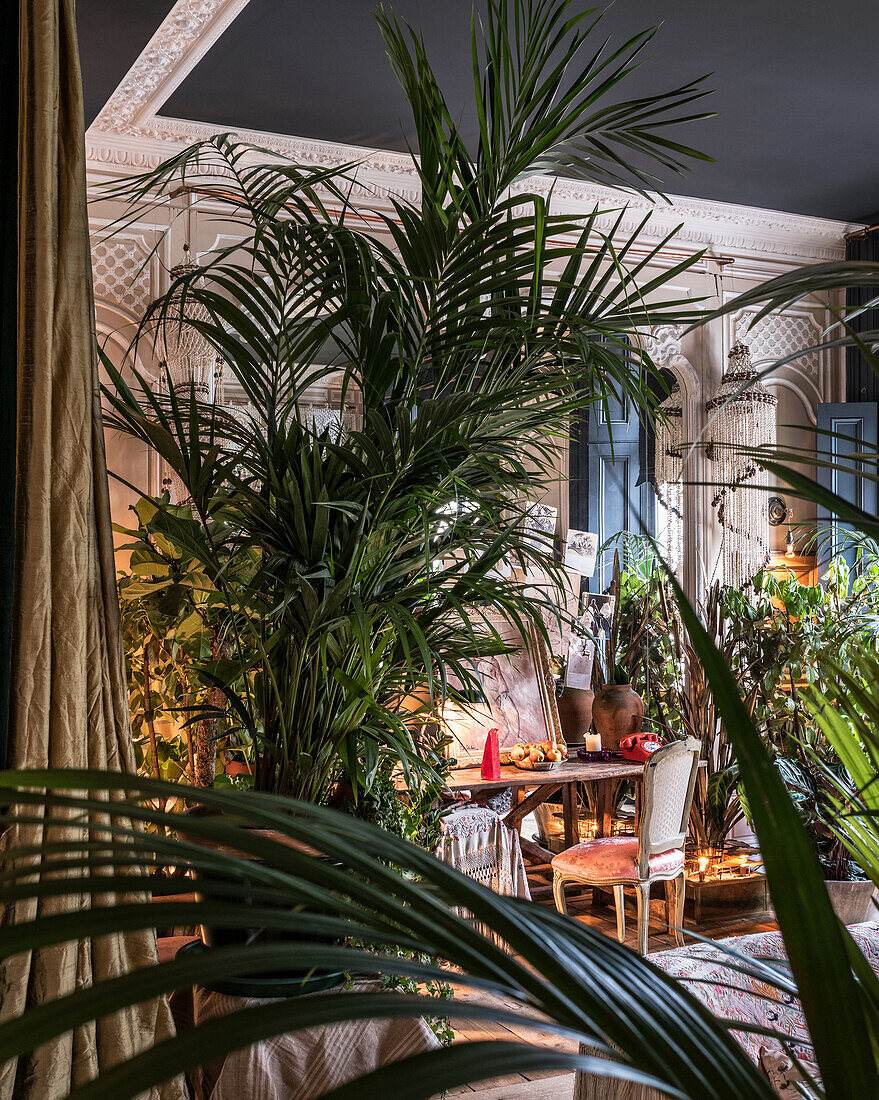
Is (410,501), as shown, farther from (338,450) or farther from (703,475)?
(703,475)

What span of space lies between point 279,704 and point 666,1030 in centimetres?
162

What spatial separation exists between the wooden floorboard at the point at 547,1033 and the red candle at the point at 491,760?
2.25 feet

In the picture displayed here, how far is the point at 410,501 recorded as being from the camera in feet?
6.77

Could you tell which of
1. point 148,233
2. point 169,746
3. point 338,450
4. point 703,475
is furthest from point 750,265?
point 338,450

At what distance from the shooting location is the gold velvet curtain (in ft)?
5.84

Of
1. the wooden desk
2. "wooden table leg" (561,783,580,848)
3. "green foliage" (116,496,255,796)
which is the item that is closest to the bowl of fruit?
the wooden desk

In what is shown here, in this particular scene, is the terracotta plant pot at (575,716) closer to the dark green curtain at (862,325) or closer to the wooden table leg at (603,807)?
the wooden table leg at (603,807)

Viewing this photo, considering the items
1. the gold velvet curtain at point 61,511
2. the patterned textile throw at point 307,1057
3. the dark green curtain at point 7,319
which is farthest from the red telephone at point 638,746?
the dark green curtain at point 7,319

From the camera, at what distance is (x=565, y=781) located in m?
4.26

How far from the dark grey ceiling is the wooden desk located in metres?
2.72

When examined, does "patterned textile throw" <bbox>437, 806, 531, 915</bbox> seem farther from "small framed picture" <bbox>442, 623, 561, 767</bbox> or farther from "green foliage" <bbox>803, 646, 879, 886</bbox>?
"green foliage" <bbox>803, 646, 879, 886</bbox>

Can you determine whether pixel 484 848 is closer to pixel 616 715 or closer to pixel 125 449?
pixel 616 715

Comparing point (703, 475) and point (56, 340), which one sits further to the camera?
point (703, 475)

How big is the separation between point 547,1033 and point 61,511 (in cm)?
132
